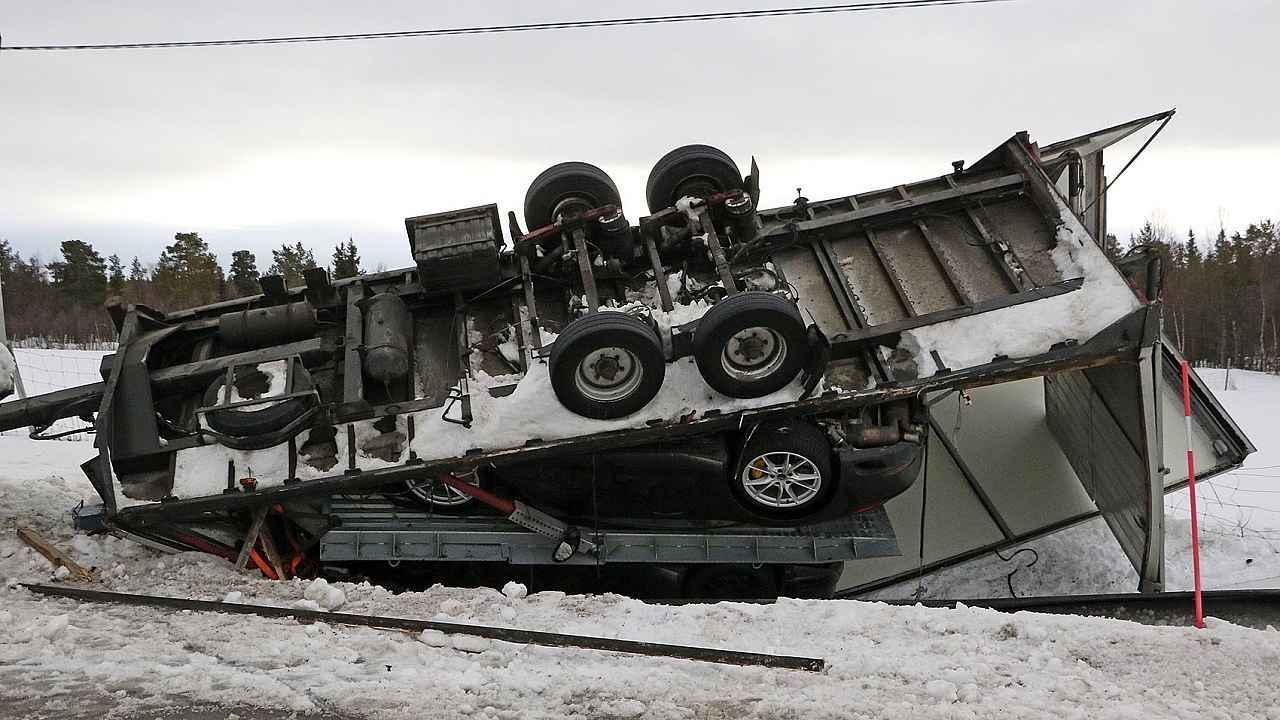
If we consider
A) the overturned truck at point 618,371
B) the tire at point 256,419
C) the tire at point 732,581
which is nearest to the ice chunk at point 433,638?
the overturned truck at point 618,371

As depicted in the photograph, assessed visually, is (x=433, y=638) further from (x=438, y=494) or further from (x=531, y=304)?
(x=531, y=304)

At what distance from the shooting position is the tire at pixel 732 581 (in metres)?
6.26

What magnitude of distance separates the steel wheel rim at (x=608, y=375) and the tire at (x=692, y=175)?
1783 mm

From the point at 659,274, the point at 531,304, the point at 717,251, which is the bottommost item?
the point at 531,304

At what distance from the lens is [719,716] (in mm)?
3182

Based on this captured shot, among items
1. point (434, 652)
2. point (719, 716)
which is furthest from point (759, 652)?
point (434, 652)

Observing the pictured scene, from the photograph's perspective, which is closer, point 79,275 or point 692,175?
point 692,175

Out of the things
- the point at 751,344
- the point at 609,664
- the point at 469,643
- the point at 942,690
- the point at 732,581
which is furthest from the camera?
the point at 732,581

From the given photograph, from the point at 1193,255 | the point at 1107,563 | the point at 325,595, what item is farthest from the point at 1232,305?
the point at 325,595

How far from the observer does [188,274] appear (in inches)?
1574

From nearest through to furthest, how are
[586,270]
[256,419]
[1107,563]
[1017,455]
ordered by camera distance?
[256,419] < [586,270] < [1107,563] < [1017,455]

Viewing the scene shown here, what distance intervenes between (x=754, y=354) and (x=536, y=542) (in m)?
2.14

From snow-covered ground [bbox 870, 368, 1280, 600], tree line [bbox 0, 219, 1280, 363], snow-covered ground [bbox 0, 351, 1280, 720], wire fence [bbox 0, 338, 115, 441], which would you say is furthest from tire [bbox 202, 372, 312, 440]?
tree line [bbox 0, 219, 1280, 363]

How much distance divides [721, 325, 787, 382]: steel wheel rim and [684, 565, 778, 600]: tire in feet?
5.84
